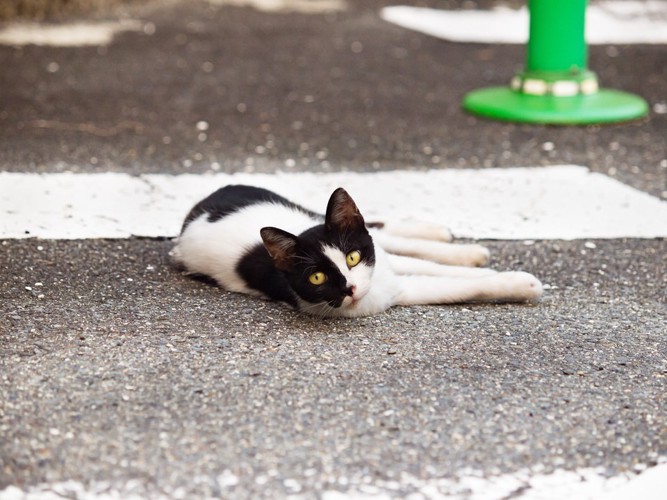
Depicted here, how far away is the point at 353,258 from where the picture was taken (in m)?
2.66

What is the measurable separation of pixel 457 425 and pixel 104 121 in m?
3.36

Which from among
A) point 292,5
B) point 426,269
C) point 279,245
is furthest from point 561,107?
point 292,5

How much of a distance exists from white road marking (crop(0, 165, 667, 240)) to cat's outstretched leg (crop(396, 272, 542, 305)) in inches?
24.5

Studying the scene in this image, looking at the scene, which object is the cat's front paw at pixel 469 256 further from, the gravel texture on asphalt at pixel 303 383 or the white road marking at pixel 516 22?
the white road marking at pixel 516 22

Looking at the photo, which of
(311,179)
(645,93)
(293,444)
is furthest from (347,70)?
(293,444)

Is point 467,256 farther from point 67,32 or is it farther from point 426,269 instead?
point 67,32

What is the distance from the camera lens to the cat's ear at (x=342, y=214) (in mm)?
2648

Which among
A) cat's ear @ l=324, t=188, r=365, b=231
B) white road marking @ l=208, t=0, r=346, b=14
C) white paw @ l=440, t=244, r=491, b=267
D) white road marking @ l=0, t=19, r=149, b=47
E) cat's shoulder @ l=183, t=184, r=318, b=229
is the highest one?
cat's ear @ l=324, t=188, r=365, b=231

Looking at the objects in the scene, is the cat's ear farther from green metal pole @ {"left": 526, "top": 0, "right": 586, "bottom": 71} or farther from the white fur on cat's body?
green metal pole @ {"left": 526, "top": 0, "right": 586, "bottom": 71}

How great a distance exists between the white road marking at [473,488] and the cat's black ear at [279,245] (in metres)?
0.83

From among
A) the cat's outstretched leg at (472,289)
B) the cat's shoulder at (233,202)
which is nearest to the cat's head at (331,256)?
the cat's outstretched leg at (472,289)

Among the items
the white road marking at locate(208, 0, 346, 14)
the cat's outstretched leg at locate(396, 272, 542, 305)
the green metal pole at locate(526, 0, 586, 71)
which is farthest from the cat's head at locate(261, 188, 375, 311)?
the white road marking at locate(208, 0, 346, 14)

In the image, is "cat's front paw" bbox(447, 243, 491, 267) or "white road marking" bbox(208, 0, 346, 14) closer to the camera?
"cat's front paw" bbox(447, 243, 491, 267)

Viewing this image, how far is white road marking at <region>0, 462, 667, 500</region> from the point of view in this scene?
1.88 m
